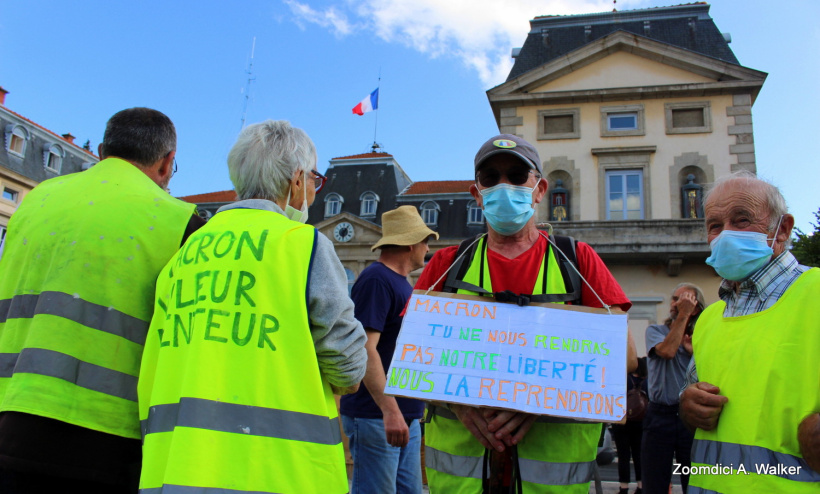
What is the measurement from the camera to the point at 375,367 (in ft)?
11.3

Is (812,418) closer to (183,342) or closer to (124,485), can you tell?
(183,342)

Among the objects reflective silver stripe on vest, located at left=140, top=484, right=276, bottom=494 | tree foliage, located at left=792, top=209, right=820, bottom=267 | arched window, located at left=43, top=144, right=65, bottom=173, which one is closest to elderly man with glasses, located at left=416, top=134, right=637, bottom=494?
reflective silver stripe on vest, located at left=140, top=484, right=276, bottom=494

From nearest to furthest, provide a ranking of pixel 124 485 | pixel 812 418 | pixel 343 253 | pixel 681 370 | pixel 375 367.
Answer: pixel 812 418, pixel 124 485, pixel 375 367, pixel 681 370, pixel 343 253

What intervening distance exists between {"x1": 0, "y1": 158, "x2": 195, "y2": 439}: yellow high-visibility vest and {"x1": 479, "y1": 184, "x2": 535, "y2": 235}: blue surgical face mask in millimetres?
1311

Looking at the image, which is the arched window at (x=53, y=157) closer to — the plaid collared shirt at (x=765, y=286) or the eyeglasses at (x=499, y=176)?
the eyeglasses at (x=499, y=176)

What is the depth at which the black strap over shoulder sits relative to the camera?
2.47 metres

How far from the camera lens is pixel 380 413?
3.64 metres

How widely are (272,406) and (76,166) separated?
1517 inches

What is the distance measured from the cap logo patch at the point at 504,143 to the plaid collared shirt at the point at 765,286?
111cm

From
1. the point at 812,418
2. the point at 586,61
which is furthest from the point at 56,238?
the point at 586,61

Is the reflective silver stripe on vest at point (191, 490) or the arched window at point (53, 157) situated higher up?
the arched window at point (53, 157)

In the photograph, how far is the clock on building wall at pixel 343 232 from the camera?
29.9 metres

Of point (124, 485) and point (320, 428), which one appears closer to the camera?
point (320, 428)

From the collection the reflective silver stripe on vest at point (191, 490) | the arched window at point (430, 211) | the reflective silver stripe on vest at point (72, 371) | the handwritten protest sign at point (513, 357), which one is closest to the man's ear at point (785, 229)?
the handwritten protest sign at point (513, 357)
